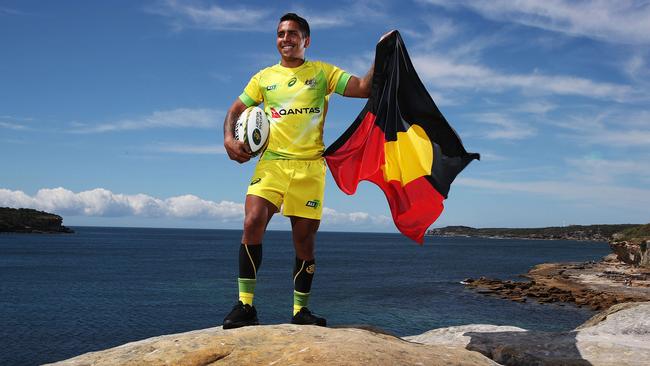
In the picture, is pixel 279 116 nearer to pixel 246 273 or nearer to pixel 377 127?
pixel 377 127

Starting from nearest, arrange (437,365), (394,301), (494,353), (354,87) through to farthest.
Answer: (437,365) < (354,87) < (494,353) < (394,301)

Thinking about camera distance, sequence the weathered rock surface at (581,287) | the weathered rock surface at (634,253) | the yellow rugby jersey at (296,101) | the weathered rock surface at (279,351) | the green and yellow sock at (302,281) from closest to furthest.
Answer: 1. the weathered rock surface at (279,351)
2. the yellow rugby jersey at (296,101)
3. the green and yellow sock at (302,281)
4. the weathered rock surface at (581,287)
5. the weathered rock surface at (634,253)

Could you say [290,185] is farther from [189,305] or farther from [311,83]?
[189,305]

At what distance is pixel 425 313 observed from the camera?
41.5 meters

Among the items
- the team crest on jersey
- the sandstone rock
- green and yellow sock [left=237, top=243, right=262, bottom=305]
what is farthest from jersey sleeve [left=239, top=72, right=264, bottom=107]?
the sandstone rock

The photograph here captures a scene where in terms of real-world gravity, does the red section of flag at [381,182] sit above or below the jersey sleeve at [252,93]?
Answer: below

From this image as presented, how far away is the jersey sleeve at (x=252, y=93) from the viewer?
6707 mm

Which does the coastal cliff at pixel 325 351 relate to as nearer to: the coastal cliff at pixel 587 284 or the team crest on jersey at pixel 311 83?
the team crest on jersey at pixel 311 83

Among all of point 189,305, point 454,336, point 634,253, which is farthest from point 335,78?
point 634,253

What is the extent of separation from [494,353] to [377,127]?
11.5 feet

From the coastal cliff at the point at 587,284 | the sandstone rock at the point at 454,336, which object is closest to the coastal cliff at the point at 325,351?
the sandstone rock at the point at 454,336

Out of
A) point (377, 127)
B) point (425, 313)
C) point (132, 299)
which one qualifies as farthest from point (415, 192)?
point (132, 299)

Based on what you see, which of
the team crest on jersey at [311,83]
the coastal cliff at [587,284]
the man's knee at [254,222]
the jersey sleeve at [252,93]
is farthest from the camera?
the coastal cliff at [587,284]

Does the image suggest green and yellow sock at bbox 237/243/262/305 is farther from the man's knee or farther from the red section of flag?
the red section of flag
